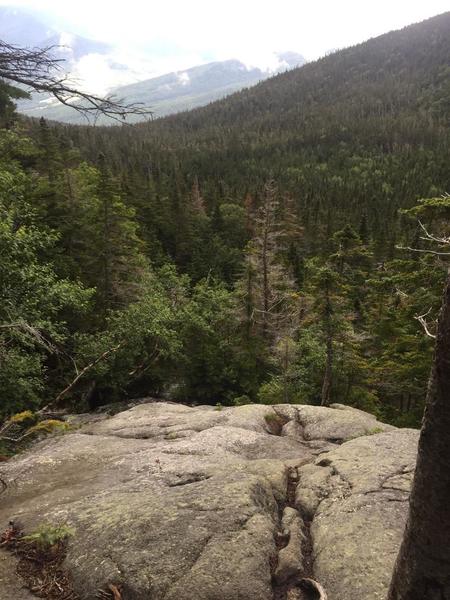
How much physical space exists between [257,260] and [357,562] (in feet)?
80.8

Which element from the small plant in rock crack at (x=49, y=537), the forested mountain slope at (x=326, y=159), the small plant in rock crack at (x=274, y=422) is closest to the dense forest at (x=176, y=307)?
the small plant in rock crack at (x=49, y=537)

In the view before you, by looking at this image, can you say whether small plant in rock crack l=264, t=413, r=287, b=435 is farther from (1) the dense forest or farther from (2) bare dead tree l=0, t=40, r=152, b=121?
(2) bare dead tree l=0, t=40, r=152, b=121

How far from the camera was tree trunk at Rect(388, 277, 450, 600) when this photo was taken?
2.63m

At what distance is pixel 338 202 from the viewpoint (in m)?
96.1

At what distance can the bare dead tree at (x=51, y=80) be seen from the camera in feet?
15.0

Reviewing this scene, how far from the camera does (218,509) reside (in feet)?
20.6

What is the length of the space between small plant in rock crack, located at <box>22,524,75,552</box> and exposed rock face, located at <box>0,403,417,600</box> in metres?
0.16

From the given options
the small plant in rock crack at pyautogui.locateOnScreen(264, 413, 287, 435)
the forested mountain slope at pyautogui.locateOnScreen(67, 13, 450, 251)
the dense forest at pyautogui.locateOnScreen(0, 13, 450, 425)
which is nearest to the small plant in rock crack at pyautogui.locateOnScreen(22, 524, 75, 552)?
the dense forest at pyautogui.locateOnScreen(0, 13, 450, 425)

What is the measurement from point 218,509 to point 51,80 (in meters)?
6.02

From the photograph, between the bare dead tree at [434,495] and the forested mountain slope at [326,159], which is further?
the forested mountain slope at [326,159]

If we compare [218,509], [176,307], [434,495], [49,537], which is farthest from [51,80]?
[176,307]

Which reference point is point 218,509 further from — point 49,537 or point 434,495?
point 434,495

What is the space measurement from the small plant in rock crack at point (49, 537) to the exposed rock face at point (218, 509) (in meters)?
0.16

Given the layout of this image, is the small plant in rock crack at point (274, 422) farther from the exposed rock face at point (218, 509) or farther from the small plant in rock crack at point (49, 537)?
the small plant in rock crack at point (49, 537)
